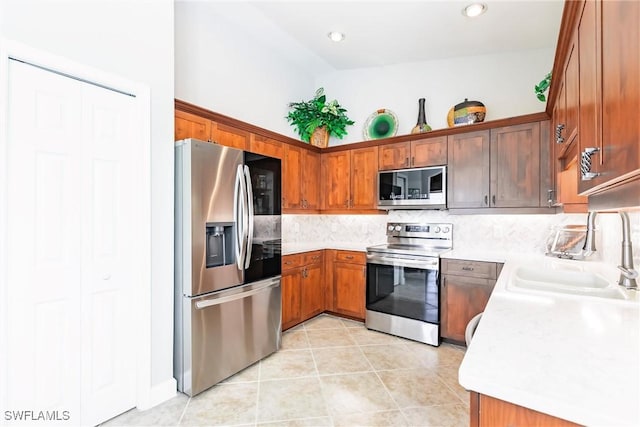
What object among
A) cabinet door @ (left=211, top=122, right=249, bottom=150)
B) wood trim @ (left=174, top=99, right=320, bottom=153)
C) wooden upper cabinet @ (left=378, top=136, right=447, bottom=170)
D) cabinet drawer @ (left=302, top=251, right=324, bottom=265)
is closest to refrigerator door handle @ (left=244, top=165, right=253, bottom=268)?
cabinet door @ (left=211, top=122, right=249, bottom=150)

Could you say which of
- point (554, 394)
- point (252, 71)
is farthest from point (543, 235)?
point (252, 71)

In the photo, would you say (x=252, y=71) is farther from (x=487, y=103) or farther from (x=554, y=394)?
→ (x=554, y=394)

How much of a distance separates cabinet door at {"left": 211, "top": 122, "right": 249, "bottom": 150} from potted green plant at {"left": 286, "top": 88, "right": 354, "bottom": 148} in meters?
1.10

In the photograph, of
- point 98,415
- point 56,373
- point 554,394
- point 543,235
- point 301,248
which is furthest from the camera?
point 301,248

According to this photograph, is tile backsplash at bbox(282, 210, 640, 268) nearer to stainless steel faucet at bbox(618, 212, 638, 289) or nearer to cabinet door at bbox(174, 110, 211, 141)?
stainless steel faucet at bbox(618, 212, 638, 289)

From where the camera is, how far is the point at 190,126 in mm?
2617

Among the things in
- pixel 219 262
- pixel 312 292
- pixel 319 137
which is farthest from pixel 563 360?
pixel 319 137

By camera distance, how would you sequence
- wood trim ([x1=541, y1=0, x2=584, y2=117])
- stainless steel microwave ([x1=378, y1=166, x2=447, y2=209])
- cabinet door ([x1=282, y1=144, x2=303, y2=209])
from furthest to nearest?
1. cabinet door ([x1=282, y1=144, x2=303, y2=209])
2. stainless steel microwave ([x1=378, y1=166, x2=447, y2=209])
3. wood trim ([x1=541, y1=0, x2=584, y2=117])

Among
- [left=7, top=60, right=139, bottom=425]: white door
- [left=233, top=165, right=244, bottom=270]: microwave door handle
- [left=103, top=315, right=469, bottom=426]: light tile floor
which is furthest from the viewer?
[left=233, top=165, right=244, bottom=270]: microwave door handle

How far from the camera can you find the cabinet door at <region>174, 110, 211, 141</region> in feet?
8.30

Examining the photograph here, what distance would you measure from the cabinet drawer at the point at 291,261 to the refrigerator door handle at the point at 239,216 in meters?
0.83

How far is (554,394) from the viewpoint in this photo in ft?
2.10

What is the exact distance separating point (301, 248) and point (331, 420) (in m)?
1.98

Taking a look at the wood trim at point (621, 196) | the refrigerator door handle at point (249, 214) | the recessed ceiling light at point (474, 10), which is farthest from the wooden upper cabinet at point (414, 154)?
the wood trim at point (621, 196)
